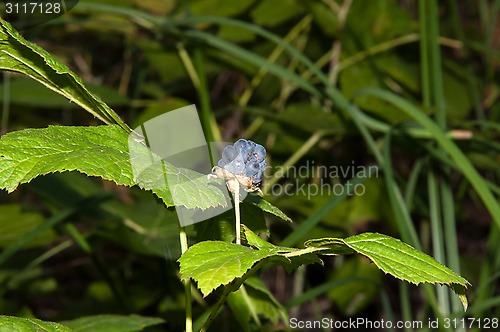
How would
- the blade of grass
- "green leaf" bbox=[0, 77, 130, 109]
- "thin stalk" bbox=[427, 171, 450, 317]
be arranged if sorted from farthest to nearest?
1. "green leaf" bbox=[0, 77, 130, 109]
2. "thin stalk" bbox=[427, 171, 450, 317]
3. the blade of grass

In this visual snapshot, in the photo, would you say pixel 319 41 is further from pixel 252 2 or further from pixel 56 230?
pixel 56 230

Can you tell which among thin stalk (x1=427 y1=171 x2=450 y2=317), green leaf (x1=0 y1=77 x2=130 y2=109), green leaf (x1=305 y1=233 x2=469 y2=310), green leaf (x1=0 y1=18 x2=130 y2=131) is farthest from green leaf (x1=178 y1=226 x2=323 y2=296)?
green leaf (x1=0 y1=77 x2=130 y2=109)

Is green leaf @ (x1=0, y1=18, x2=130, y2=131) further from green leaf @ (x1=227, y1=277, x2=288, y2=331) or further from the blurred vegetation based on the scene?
the blurred vegetation

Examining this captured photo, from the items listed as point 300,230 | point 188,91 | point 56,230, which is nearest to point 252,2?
point 188,91

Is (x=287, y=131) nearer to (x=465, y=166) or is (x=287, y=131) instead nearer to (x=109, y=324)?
(x=465, y=166)

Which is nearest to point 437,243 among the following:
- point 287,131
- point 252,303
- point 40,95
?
point 252,303

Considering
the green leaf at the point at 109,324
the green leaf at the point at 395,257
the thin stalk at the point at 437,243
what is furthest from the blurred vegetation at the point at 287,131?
the green leaf at the point at 395,257

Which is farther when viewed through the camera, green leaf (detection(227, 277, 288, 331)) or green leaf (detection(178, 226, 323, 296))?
green leaf (detection(227, 277, 288, 331))
